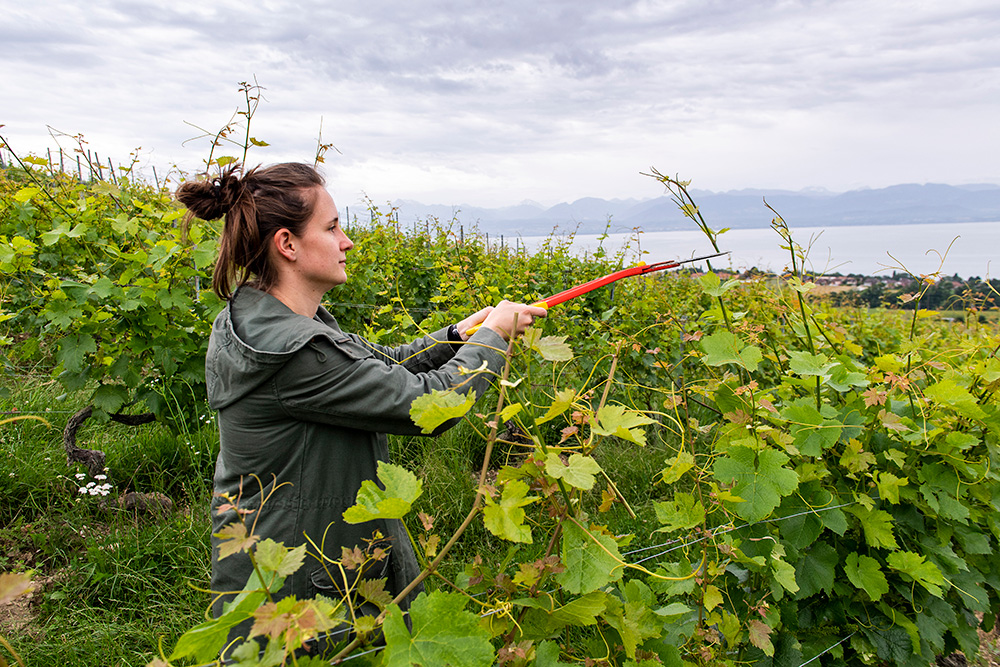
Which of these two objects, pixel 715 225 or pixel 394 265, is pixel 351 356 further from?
pixel 394 265

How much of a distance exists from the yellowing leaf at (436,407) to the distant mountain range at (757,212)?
901 millimetres

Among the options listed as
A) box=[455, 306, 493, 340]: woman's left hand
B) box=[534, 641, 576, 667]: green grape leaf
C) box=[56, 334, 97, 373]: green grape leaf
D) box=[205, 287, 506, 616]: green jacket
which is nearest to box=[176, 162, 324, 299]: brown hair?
box=[205, 287, 506, 616]: green jacket

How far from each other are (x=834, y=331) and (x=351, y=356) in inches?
60.2

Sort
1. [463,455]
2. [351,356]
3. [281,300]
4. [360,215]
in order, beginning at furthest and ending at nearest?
[360,215] → [463,455] → [281,300] → [351,356]

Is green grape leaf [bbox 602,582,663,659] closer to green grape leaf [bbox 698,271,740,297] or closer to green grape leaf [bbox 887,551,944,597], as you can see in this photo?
green grape leaf [bbox 698,271,740,297]

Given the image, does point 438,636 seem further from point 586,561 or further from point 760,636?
point 760,636

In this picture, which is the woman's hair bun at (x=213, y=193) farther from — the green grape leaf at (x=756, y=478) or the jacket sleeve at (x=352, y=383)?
the green grape leaf at (x=756, y=478)

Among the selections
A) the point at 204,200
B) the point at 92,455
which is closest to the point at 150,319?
the point at 92,455

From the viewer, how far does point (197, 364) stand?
316cm

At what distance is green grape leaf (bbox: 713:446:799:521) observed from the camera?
1.33m

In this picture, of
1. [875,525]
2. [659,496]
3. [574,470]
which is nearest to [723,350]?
[875,525]

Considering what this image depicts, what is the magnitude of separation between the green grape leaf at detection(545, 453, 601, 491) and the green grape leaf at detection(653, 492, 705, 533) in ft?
1.40

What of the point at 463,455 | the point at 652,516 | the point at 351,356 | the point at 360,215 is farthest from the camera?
the point at 360,215

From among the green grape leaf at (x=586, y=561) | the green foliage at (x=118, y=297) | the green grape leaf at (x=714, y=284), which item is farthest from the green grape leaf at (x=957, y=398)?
the green foliage at (x=118, y=297)
